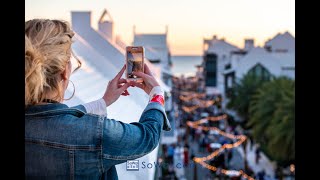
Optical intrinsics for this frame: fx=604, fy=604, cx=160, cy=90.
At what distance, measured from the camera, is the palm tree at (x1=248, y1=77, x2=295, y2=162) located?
8.59 metres

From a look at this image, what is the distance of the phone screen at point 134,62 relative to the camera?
1053 mm

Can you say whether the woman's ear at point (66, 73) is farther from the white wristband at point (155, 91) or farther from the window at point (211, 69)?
the window at point (211, 69)

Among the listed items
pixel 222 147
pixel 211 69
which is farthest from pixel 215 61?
pixel 222 147

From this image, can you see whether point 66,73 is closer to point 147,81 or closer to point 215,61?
point 147,81

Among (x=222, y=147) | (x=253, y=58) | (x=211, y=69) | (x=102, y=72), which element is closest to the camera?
(x=102, y=72)

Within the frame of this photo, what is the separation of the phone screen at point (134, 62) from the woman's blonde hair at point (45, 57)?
0.54 feet

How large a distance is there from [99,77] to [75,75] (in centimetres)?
14

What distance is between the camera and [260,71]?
16984 millimetres

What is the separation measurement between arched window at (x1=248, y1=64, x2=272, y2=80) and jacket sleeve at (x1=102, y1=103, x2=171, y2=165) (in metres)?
15.5

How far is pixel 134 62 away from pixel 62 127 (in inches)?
9.0

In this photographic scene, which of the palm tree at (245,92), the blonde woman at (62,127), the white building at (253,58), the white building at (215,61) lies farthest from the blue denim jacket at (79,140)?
the white building at (215,61)

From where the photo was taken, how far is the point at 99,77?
1612 millimetres

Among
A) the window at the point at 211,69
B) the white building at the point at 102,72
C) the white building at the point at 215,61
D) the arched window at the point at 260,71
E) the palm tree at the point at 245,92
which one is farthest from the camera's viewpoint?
the window at the point at 211,69
